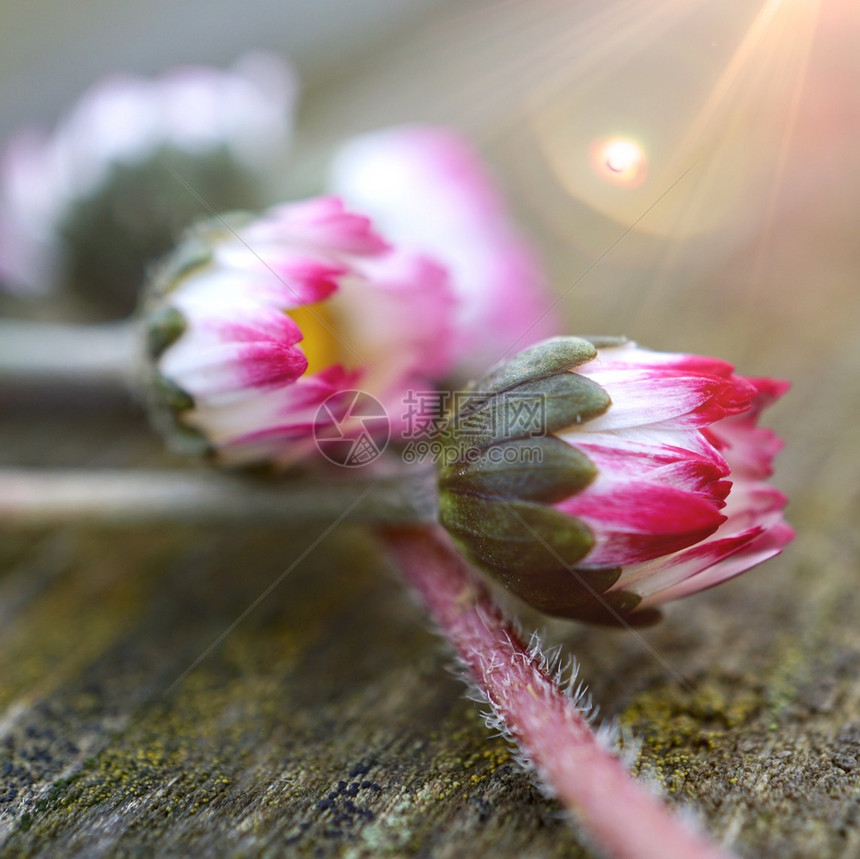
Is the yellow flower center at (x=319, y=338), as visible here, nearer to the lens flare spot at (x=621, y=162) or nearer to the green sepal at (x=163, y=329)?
the green sepal at (x=163, y=329)

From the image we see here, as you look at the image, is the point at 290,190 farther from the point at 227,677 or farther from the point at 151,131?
the point at 227,677

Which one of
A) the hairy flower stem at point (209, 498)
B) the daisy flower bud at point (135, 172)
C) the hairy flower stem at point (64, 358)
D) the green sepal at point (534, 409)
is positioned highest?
the daisy flower bud at point (135, 172)

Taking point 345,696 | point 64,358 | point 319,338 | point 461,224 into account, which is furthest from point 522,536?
point 64,358

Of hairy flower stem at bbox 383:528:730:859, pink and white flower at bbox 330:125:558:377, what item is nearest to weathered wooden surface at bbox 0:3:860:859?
hairy flower stem at bbox 383:528:730:859

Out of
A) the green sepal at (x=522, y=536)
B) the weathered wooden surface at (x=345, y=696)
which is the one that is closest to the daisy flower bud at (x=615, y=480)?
the green sepal at (x=522, y=536)

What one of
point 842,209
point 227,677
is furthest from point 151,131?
point 842,209

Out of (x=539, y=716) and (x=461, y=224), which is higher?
(x=461, y=224)

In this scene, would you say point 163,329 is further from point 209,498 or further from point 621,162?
point 621,162
